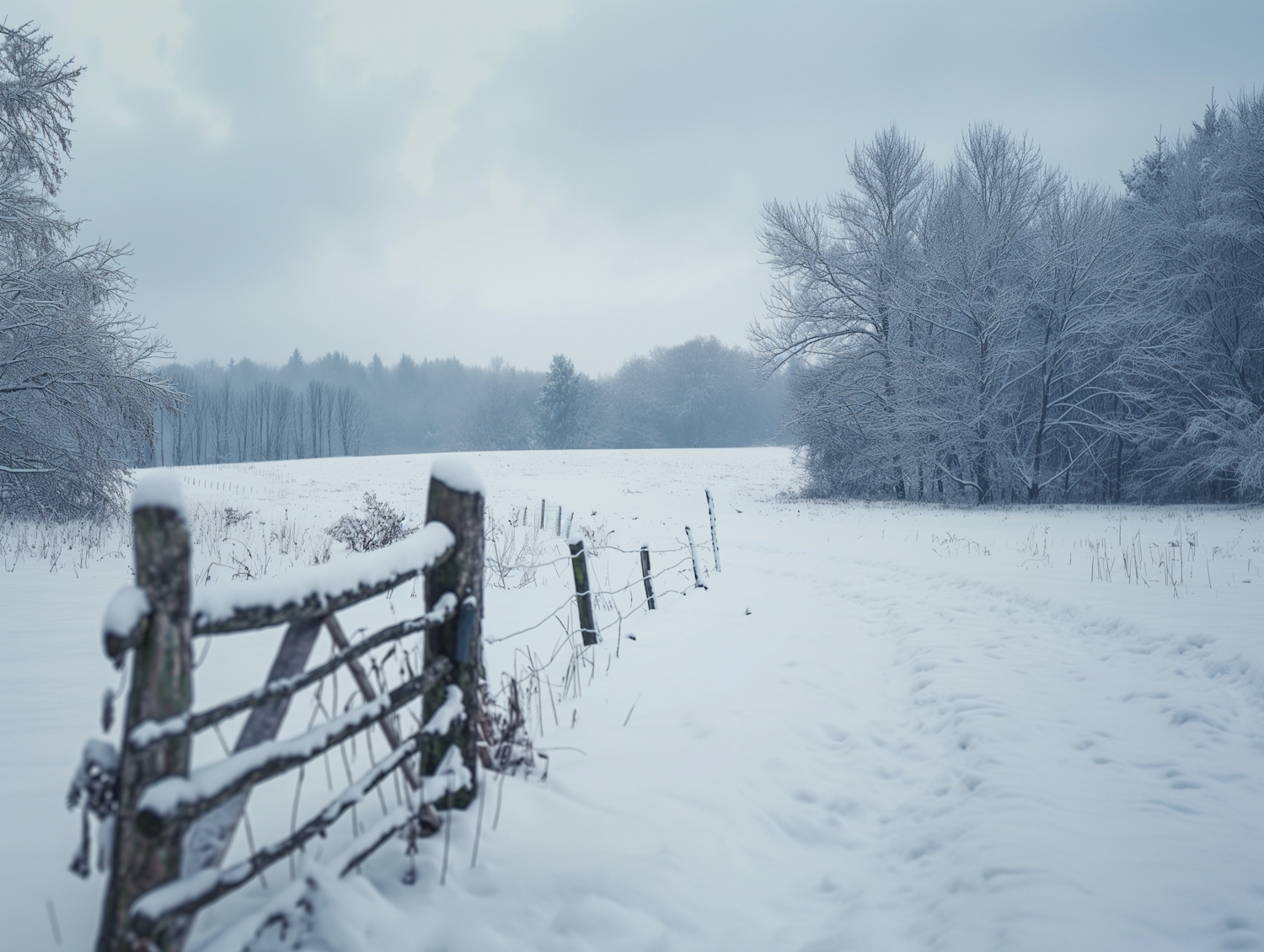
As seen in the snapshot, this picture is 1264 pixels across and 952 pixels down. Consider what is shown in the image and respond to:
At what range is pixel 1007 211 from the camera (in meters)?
21.5

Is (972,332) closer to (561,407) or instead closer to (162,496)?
(162,496)

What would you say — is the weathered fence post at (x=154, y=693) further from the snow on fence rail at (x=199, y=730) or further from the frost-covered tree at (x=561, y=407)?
the frost-covered tree at (x=561, y=407)

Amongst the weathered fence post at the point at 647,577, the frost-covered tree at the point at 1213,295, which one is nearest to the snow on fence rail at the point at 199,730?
the weathered fence post at the point at 647,577

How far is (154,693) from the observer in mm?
1480

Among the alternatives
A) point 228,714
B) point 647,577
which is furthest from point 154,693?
point 647,577

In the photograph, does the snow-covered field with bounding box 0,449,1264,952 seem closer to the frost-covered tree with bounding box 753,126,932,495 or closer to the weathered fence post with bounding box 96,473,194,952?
the weathered fence post with bounding box 96,473,194,952

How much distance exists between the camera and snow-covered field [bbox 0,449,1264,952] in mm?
2244

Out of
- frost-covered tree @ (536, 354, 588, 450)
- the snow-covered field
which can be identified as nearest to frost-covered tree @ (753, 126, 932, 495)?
the snow-covered field

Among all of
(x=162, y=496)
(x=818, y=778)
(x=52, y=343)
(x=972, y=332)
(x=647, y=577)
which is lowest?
(x=818, y=778)

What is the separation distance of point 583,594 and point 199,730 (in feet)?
14.5

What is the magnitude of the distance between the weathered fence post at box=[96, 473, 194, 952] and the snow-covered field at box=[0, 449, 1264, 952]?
37cm

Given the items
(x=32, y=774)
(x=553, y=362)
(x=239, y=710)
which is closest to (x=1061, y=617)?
(x=239, y=710)

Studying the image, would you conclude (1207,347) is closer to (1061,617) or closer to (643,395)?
(1061,617)

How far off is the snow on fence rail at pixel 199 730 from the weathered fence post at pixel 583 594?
331 centimetres
